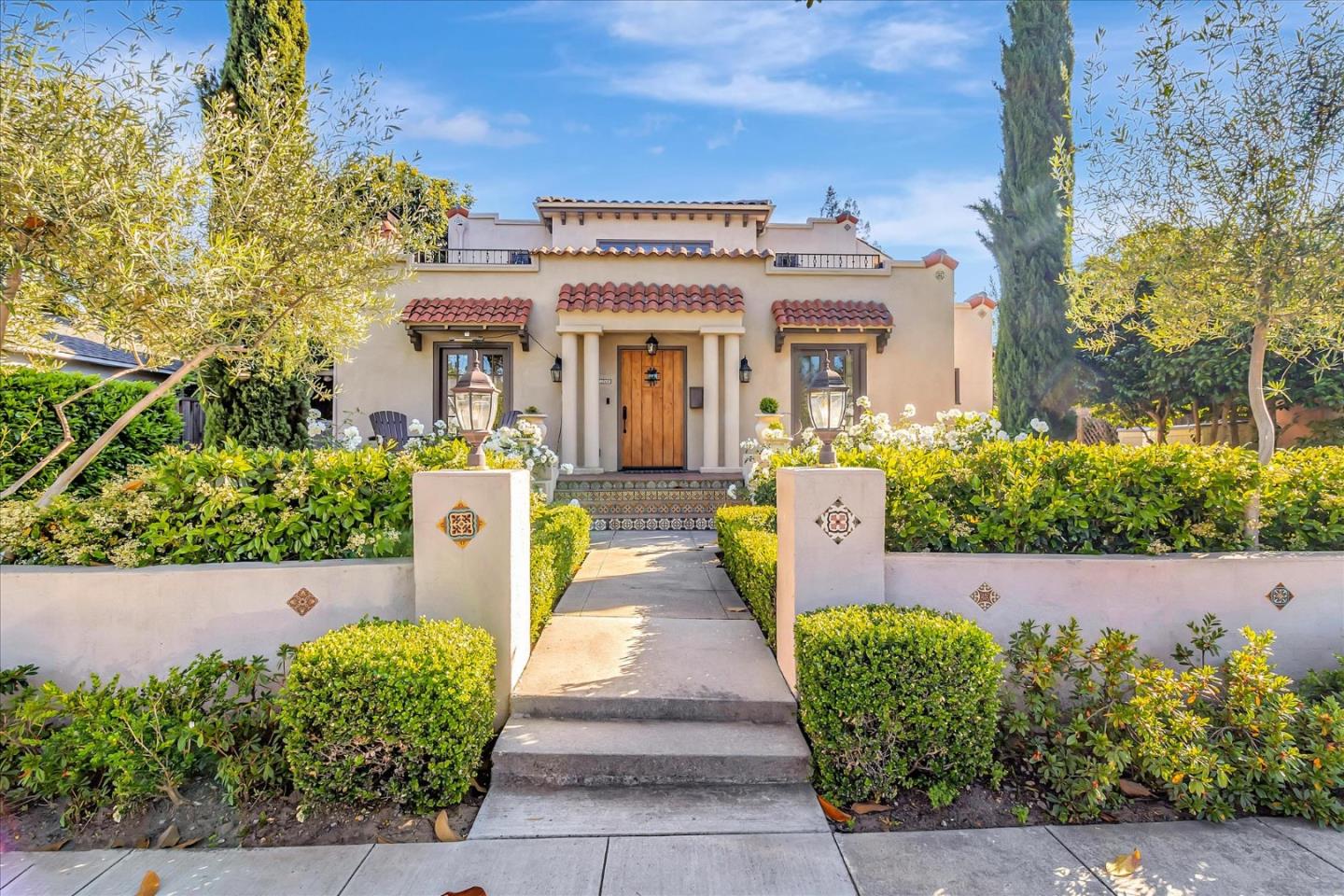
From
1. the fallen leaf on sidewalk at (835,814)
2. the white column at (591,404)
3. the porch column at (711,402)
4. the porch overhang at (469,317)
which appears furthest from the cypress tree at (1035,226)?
the fallen leaf on sidewalk at (835,814)

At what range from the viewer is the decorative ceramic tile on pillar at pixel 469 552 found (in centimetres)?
342

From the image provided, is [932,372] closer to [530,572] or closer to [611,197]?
[611,197]

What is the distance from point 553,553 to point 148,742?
2586 millimetres

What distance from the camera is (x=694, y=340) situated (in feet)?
41.2

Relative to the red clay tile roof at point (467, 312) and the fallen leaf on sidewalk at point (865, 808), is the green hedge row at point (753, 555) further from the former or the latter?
the red clay tile roof at point (467, 312)

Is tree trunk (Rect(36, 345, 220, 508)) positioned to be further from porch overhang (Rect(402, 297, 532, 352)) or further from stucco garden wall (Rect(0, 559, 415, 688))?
porch overhang (Rect(402, 297, 532, 352))

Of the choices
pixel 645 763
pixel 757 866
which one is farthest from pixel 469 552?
pixel 757 866

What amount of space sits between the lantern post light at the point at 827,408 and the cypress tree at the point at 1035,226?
11.0 metres

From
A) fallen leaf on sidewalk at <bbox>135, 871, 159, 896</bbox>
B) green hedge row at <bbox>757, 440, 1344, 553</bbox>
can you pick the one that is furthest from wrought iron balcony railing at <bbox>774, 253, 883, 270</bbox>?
fallen leaf on sidewalk at <bbox>135, 871, 159, 896</bbox>

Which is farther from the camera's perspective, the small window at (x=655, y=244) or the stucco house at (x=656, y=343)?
the small window at (x=655, y=244)

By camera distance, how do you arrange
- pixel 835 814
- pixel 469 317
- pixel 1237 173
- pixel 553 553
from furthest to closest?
pixel 469 317
pixel 553 553
pixel 1237 173
pixel 835 814

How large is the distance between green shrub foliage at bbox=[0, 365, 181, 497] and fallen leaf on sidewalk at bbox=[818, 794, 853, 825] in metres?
7.91

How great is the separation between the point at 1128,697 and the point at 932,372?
10351 mm

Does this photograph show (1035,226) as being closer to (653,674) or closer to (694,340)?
(694,340)
